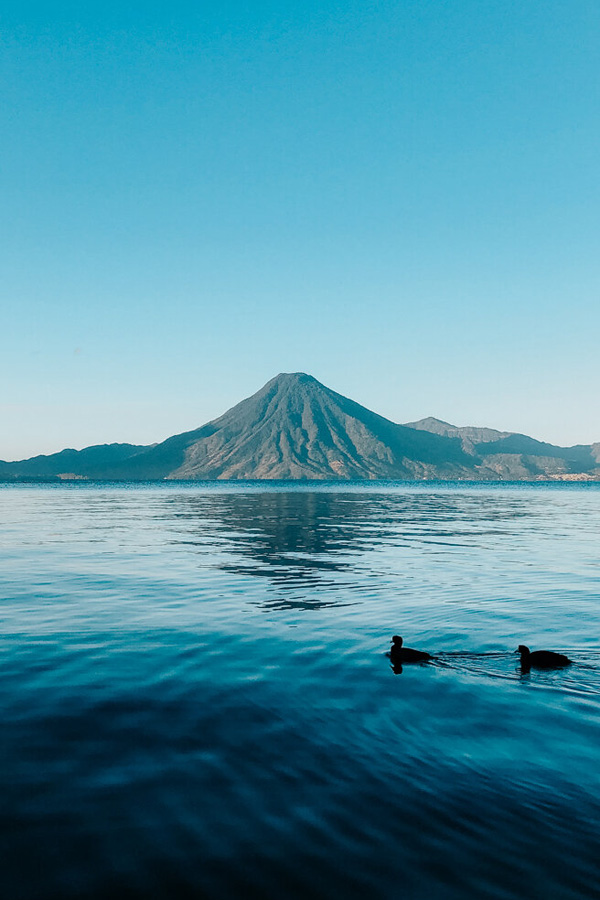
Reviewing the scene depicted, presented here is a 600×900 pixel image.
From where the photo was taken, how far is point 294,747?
12.0 metres

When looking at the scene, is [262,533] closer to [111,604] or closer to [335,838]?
[111,604]

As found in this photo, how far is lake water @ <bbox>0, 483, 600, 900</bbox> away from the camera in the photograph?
8.24m

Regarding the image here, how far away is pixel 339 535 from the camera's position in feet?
195

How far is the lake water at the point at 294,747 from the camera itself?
27.0ft

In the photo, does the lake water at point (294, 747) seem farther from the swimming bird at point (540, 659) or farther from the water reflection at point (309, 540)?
the water reflection at point (309, 540)

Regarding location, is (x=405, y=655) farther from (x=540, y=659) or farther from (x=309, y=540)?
(x=309, y=540)

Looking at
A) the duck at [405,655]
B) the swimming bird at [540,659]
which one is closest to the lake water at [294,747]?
the duck at [405,655]

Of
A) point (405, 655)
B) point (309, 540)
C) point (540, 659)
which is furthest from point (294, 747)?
point (309, 540)

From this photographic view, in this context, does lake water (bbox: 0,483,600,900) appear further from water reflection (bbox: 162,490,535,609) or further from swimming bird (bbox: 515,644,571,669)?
water reflection (bbox: 162,490,535,609)

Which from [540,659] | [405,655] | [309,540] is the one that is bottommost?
[309,540]

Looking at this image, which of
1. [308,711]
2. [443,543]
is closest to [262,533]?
[443,543]

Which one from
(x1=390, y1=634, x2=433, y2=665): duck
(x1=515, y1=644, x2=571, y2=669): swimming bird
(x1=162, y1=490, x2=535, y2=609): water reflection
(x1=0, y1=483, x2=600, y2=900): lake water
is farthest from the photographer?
(x1=162, y1=490, x2=535, y2=609): water reflection

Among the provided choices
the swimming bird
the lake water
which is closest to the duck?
the lake water

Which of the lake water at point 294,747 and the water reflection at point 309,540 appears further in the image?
the water reflection at point 309,540
